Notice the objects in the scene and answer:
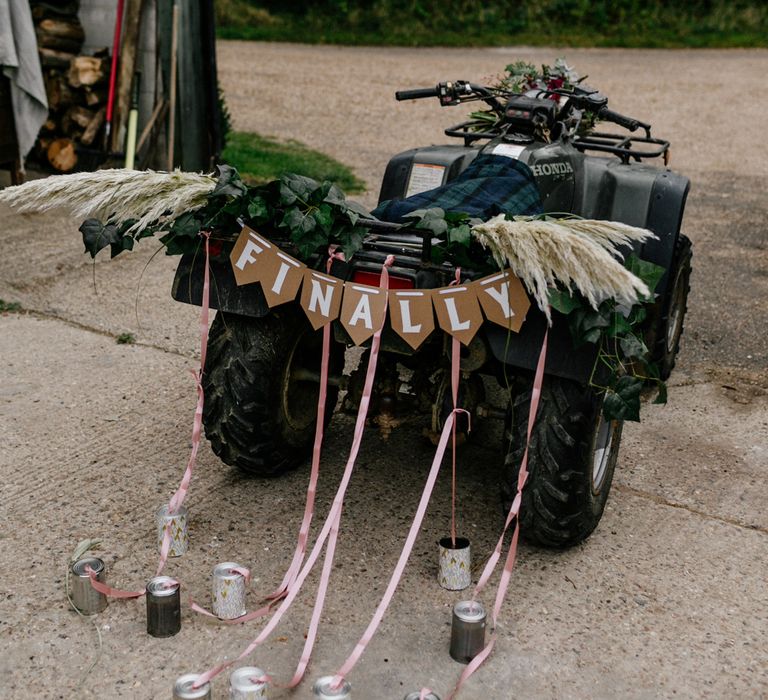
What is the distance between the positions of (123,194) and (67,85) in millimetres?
5776

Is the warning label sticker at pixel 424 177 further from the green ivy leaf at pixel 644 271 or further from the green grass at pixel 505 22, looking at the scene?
the green grass at pixel 505 22

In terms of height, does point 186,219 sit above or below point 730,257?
→ above

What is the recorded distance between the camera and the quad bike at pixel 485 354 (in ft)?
11.2

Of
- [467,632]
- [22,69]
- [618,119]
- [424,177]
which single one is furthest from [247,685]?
[22,69]

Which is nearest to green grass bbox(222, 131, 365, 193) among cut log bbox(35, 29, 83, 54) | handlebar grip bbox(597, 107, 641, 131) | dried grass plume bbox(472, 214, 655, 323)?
cut log bbox(35, 29, 83, 54)

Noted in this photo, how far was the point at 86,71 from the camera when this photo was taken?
8.62 metres

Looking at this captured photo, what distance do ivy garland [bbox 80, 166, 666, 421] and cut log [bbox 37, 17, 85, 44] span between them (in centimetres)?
582

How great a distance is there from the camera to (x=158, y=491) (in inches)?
161

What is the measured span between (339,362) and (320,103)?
9629mm

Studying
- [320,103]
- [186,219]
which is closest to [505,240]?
[186,219]

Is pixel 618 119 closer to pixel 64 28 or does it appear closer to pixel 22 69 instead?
pixel 22 69

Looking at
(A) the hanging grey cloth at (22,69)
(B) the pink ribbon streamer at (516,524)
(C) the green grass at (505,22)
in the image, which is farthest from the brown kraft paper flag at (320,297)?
(C) the green grass at (505,22)

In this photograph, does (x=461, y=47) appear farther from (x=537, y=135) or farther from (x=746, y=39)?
(x=537, y=135)

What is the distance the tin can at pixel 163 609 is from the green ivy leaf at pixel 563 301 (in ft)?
4.67
